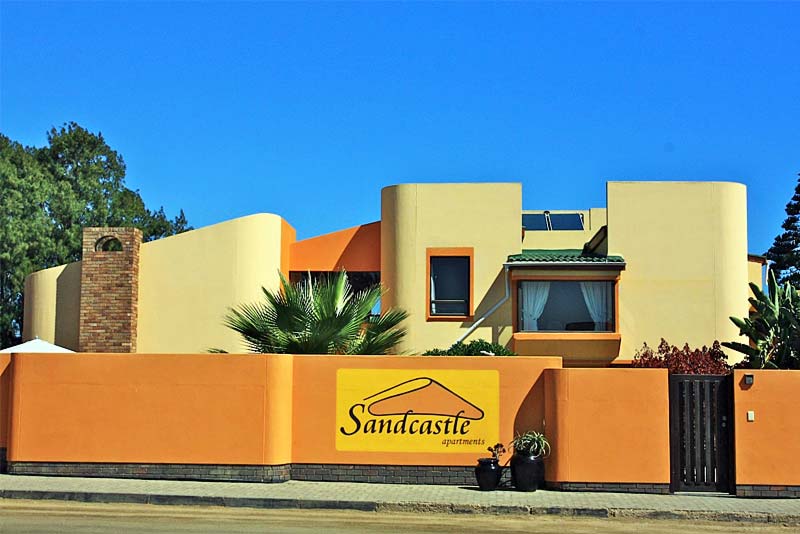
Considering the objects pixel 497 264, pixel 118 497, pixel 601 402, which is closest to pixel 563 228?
pixel 497 264

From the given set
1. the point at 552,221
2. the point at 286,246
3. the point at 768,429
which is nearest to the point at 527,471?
the point at 768,429

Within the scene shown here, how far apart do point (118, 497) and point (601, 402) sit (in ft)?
28.4

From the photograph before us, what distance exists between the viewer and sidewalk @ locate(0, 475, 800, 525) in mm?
15797

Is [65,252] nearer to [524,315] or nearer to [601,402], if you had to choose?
[524,315]

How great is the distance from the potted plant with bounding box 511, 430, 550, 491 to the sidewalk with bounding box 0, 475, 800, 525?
0.81ft

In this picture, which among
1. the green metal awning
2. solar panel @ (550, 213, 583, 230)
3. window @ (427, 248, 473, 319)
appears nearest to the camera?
the green metal awning

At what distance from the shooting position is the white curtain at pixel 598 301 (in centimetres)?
2877

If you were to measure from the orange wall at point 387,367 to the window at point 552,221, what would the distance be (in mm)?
14956

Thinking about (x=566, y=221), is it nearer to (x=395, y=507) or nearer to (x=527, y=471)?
(x=527, y=471)

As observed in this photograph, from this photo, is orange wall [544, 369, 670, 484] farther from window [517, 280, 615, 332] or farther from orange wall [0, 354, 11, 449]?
window [517, 280, 615, 332]

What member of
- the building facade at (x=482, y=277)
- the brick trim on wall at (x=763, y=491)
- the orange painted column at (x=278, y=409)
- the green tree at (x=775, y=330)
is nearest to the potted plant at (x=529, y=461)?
the brick trim on wall at (x=763, y=491)

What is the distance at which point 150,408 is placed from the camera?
60.8 ft

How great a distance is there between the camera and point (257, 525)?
14383 mm

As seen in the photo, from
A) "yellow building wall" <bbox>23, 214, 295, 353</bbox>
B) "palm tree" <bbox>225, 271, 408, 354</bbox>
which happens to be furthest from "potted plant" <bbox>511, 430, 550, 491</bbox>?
"yellow building wall" <bbox>23, 214, 295, 353</bbox>
